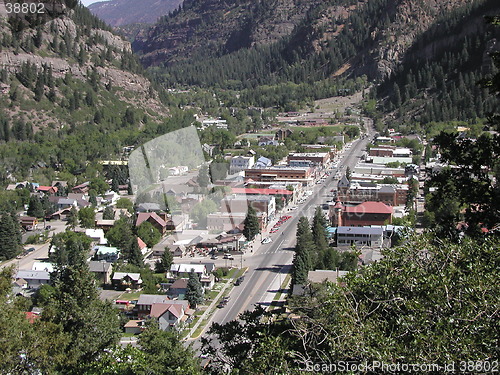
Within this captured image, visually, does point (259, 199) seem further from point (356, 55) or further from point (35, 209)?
point (356, 55)

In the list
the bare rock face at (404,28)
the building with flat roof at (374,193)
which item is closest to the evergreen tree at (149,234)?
the building with flat roof at (374,193)

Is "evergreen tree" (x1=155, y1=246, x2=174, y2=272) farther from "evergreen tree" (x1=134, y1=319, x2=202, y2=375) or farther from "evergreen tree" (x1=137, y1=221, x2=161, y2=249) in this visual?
"evergreen tree" (x1=134, y1=319, x2=202, y2=375)

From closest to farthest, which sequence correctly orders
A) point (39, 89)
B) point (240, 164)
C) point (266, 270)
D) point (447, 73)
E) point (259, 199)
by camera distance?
point (266, 270) → point (259, 199) → point (240, 164) → point (39, 89) → point (447, 73)

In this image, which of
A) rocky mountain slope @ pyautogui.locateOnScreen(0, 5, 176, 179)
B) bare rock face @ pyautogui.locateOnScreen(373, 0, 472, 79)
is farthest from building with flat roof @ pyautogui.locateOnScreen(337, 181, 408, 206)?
bare rock face @ pyautogui.locateOnScreen(373, 0, 472, 79)

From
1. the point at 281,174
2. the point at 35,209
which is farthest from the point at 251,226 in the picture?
the point at 281,174

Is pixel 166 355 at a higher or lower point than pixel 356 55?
lower
